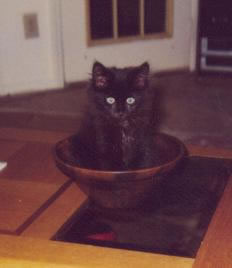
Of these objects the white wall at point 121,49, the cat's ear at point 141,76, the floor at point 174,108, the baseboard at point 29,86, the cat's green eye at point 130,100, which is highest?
the cat's ear at point 141,76

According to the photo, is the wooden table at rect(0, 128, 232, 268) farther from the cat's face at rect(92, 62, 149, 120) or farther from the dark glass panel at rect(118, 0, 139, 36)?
the dark glass panel at rect(118, 0, 139, 36)

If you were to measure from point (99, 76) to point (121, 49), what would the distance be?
249cm

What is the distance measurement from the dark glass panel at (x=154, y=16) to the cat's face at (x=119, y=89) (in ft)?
8.29

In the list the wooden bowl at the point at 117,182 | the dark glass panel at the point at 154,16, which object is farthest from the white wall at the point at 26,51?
the wooden bowl at the point at 117,182

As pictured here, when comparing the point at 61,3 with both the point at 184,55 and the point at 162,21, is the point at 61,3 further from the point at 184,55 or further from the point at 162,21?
the point at 184,55

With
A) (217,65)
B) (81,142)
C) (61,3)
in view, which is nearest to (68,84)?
(61,3)

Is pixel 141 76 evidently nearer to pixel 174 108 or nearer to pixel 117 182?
pixel 117 182

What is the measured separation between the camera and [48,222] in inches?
37.5

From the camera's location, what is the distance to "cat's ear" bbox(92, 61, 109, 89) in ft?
3.91

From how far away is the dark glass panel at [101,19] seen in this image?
3.51 metres

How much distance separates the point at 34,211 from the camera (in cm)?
100

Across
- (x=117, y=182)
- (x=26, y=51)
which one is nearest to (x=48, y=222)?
(x=117, y=182)

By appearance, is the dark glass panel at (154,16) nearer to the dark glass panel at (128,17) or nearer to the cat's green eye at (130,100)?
the dark glass panel at (128,17)

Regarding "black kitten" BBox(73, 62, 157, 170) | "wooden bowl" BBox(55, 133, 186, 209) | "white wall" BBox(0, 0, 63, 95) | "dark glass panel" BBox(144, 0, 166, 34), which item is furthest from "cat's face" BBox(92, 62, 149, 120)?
"dark glass panel" BBox(144, 0, 166, 34)
